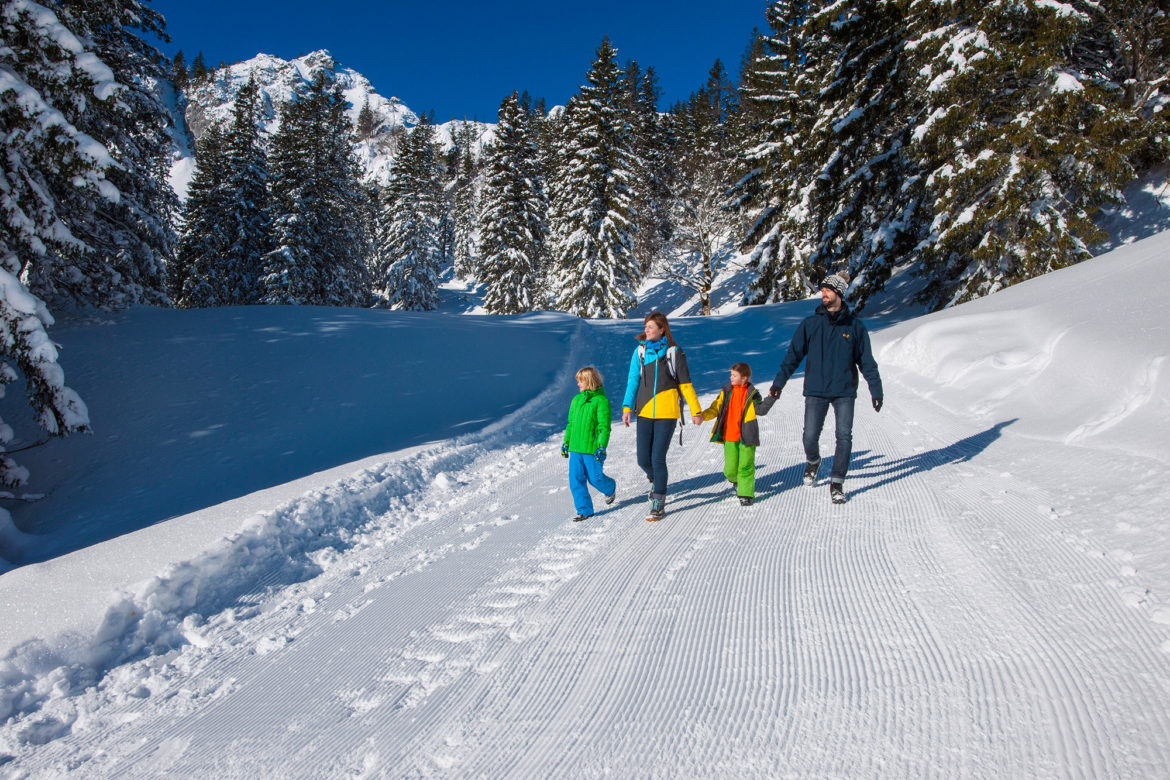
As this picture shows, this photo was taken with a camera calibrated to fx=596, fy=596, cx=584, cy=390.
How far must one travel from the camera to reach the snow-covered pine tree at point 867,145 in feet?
53.5

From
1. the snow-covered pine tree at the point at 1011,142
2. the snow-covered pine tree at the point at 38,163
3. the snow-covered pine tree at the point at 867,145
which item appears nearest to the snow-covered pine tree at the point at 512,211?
the snow-covered pine tree at the point at 867,145

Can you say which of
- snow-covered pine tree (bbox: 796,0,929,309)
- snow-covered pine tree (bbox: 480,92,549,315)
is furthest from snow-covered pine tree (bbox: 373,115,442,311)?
snow-covered pine tree (bbox: 796,0,929,309)

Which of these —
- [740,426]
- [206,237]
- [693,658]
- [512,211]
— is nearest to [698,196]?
[512,211]

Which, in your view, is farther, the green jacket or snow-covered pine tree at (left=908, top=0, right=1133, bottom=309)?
snow-covered pine tree at (left=908, top=0, right=1133, bottom=309)

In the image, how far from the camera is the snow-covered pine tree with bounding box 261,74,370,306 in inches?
1084

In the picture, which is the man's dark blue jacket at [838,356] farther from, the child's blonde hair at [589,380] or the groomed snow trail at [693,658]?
the child's blonde hair at [589,380]

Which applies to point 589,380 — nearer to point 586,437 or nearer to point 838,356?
point 586,437

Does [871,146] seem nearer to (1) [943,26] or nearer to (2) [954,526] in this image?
(1) [943,26]

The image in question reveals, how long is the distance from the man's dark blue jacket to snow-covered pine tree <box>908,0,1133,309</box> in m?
10.2

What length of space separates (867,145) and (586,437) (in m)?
17.3

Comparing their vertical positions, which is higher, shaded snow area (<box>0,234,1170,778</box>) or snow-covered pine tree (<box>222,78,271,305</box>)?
snow-covered pine tree (<box>222,78,271,305</box>)

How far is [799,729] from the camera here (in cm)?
239

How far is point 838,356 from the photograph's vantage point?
202 inches

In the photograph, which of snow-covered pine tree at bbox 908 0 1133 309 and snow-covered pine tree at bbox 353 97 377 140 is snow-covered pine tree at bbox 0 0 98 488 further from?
snow-covered pine tree at bbox 353 97 377 140
